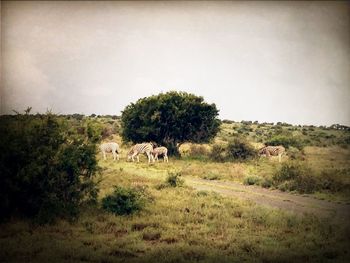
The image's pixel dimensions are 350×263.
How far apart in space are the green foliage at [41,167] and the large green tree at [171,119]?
20629mm

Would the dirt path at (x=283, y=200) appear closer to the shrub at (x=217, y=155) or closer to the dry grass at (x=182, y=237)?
the dry grass at (x=182, y=237)

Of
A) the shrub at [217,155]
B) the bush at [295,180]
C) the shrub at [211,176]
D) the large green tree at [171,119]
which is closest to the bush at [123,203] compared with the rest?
the bush at [295,180]

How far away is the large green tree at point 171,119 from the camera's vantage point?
3416 cm

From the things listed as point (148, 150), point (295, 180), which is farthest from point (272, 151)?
point (295, 180)

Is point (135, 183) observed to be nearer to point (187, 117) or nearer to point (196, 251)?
point (196, 251)

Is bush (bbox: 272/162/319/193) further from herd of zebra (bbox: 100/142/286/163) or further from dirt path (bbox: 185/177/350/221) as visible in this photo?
herd of zebra (bbox: 100/142/286/163)

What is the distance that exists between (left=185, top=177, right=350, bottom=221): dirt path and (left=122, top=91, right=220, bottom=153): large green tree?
13.8 meters

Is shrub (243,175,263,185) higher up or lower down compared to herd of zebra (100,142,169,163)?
lower down

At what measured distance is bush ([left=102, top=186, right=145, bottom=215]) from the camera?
12.6m

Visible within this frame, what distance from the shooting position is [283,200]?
16062mm

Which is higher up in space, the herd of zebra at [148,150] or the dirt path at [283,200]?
the herd of zebra at [148,150]

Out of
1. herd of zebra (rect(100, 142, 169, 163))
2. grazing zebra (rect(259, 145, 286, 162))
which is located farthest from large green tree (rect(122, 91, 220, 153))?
grazing zebra (rect(259, 145, 286, 162))

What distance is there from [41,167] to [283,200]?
9.55 m

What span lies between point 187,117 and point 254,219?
22323mm
